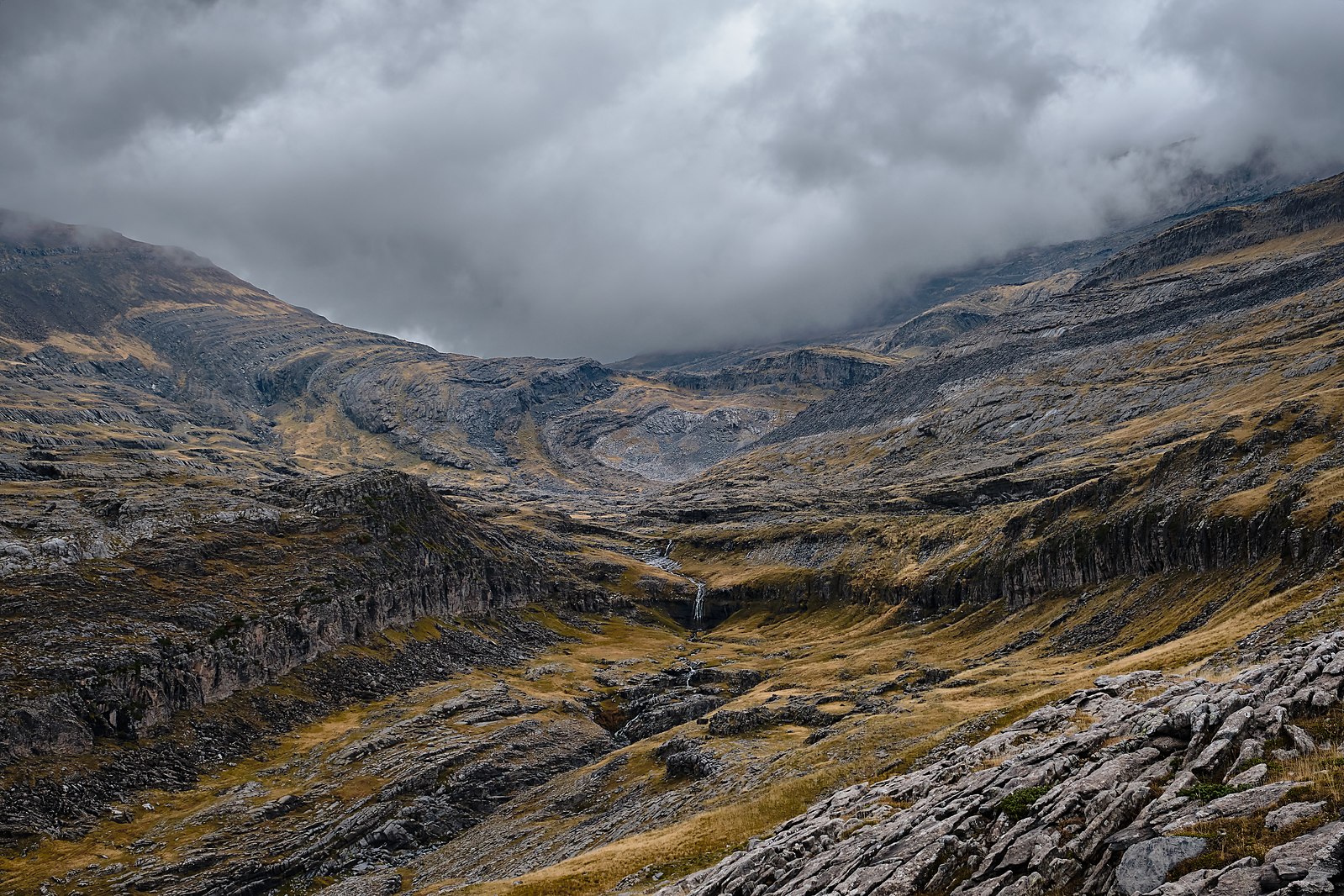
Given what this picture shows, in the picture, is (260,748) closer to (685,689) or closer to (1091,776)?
(685,689)

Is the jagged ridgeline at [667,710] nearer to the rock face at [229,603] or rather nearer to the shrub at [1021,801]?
the shrub at [1021,801]

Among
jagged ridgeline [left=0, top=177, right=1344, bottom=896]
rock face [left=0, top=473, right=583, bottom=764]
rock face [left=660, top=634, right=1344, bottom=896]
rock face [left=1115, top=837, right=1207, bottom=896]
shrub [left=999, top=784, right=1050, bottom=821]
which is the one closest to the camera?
rock face [left=660, top=634, right=1344, bottom=896]

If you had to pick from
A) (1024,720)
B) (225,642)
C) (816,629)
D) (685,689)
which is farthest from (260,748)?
(816,629)

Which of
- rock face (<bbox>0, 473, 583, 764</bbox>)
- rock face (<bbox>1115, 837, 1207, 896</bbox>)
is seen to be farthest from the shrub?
rock face (<bbox>0, 473, 583, 764</bbox>)

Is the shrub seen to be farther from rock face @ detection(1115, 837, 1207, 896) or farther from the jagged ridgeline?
rock face @ detection(1115, 837, 1207, 896)

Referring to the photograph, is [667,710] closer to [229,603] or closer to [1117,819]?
[229,603]

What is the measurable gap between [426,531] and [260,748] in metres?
78.2

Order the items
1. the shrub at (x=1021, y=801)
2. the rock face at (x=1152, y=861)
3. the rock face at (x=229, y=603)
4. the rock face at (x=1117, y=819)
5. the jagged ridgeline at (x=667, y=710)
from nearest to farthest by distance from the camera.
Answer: the rock face at (x=1117, y=819) → the rock face at (x=1152, y=861) → the jagged ridgeline at (x=667, y=710) → the shrub at (x=1021, y=801) → the rock face at (x=229, y=603)

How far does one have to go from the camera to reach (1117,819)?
21.5 m

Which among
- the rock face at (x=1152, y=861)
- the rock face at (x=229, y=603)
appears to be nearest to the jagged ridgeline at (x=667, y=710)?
the rock face at (x=1152, y=861)

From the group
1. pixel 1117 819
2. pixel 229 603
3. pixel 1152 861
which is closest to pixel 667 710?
pixel 229 603

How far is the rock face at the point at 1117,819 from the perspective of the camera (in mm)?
17656

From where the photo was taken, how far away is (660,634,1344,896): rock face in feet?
57.9

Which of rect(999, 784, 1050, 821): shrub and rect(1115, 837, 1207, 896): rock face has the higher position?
rect(1115, 837, 1207, 896): rock face
